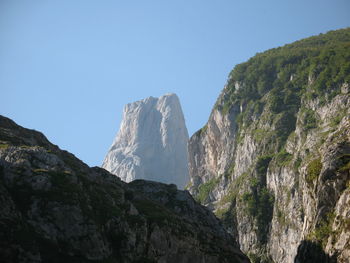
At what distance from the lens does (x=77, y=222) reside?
7156 centimetres

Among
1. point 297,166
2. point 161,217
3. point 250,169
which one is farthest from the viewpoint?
point 250,169

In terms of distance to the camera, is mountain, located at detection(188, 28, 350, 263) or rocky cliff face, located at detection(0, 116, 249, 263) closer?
rocky cliff face, located at detection(0, 116, 249, 263)

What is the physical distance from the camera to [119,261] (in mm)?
71938

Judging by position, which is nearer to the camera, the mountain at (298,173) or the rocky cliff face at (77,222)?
the rocky cliff face at (77,222)

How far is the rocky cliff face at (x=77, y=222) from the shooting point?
64625mm

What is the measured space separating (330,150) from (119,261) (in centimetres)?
5695

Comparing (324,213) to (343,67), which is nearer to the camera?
(324,213)

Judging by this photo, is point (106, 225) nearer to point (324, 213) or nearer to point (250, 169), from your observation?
point (324, 213)

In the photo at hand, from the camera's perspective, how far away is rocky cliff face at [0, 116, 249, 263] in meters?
64.6

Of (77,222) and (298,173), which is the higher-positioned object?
(298,173)

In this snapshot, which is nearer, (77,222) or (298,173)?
(77,222)

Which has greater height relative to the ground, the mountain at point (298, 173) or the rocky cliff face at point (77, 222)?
the mountain at point (298, 173)

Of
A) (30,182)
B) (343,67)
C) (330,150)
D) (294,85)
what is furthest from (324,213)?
(294,85)

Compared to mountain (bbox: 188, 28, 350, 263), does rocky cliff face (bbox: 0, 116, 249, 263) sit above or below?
below
